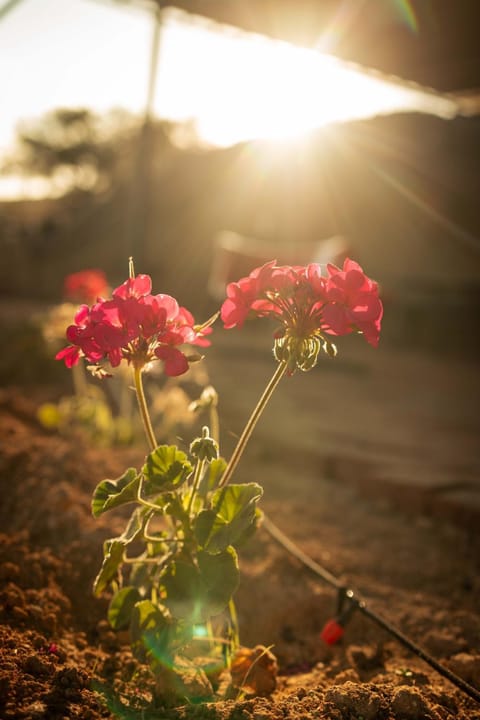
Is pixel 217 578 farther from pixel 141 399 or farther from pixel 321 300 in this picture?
pixel 321 300

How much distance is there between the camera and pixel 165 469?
129cm

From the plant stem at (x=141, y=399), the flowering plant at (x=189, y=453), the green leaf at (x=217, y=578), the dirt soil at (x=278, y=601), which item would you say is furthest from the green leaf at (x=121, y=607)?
the plant stem at (x=141, y=399)

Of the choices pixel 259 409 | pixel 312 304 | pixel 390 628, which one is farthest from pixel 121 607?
pixel 312 304

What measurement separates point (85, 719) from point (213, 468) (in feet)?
1.82

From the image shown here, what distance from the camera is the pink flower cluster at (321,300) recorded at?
46.6 inches

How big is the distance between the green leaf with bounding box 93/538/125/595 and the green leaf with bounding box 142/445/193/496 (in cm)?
12

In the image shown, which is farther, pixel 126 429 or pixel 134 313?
pixel 126 429

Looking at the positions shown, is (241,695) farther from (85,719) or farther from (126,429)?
(126,429)

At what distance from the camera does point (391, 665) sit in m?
1.71

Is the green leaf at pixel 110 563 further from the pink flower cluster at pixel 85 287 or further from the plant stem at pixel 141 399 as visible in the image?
the pink flower cluster at pixel 85 287

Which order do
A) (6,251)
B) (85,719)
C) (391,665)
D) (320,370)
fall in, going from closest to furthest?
1. (85,719)
2. (391,665)
3. (320,370)
4. (6,251)

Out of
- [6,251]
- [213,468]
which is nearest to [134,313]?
[213,468]

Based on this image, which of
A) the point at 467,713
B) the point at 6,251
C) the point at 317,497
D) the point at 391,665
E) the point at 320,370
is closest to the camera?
the point at 467,713

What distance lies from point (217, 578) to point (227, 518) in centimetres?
12
